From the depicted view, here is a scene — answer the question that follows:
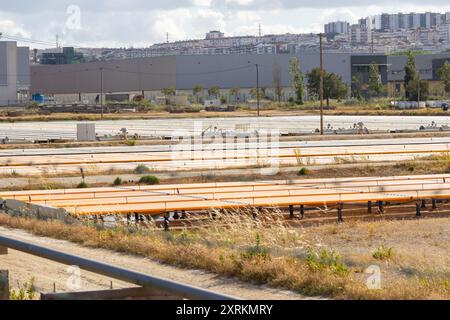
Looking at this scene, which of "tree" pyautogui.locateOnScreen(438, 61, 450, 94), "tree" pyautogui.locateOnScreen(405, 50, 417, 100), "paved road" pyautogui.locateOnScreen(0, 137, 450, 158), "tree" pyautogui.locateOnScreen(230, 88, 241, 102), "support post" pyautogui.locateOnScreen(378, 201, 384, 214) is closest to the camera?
"support post" pyautogui.locateOnScreen(378, 201, 384, 214)

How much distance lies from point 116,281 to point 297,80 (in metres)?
103

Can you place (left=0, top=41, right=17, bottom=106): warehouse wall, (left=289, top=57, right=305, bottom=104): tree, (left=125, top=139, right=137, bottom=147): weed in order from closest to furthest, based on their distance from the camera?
1. (left=125, top=139, right=137, bottom=147): weed
2. (left=289, top=57, right=305, bottom=104): tree
3. (left=0, top=41, right=17, bottom=106): warehouse wall

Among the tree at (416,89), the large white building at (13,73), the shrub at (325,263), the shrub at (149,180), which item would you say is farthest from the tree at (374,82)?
the shrub at (325,263)

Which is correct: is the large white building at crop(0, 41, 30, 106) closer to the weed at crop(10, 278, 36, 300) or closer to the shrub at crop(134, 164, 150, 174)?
the shrub at crop(134, 164, 150, 174)

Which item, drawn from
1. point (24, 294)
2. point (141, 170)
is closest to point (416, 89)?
point (141, 170)

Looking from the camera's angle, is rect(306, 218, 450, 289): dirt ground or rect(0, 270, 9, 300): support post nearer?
rect(0, 270, 9, 300): support post

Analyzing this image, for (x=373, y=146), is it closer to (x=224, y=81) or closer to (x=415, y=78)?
(x=415, y=78)

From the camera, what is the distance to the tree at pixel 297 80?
111144 millimetres

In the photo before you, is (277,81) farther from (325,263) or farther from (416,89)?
(325,263)

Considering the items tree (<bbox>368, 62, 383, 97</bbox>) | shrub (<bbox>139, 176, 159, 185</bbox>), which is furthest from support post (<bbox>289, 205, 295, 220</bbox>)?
tree (<bbox>368, 62, 383, 97</bbox>)

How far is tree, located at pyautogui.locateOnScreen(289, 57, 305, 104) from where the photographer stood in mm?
111144

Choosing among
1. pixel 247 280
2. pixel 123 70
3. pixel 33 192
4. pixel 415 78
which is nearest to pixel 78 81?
pixel 123 70

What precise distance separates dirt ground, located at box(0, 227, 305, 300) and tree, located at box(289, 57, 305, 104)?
99255 mm

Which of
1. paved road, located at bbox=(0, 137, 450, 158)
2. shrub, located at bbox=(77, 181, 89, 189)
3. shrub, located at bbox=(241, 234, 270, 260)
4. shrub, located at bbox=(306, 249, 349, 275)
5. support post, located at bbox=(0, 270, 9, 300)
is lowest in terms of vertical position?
shrub, located at bbox=(77, 181, 89, 189)
